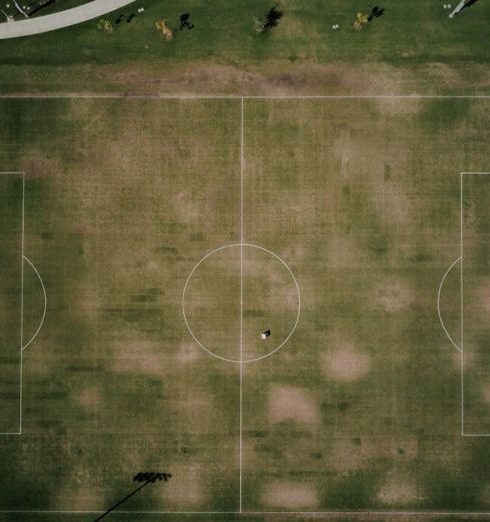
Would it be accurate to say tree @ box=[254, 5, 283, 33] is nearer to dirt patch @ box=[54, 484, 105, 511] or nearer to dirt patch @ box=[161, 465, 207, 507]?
dirt patch @ box=[161, 465, 207, 507]

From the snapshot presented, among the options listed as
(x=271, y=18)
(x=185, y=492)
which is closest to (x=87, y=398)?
(x=185, y=492)

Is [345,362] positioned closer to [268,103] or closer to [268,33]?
[268,103]

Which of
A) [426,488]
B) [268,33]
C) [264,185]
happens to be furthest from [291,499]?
[268,33]

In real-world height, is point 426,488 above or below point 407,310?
below

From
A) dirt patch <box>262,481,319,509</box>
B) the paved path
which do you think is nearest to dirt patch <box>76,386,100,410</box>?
dirt patch <box>262,481,319,509</box>

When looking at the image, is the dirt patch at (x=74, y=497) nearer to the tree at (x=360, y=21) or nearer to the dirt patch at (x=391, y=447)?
the dirt patch at (x=391, y=447)
